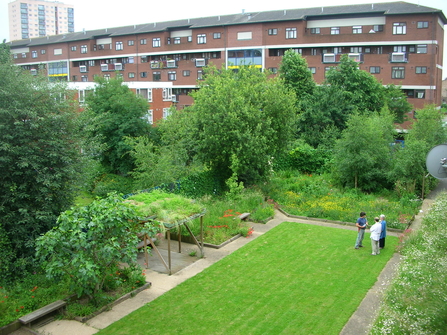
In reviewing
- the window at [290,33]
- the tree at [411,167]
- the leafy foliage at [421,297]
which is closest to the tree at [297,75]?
the window at [290,33]

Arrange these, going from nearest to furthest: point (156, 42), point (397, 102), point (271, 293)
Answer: point (271, 293)
point (397, 102)
point (156, 42)

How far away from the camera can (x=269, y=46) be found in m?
56.6

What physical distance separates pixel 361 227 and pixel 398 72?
39246 mm

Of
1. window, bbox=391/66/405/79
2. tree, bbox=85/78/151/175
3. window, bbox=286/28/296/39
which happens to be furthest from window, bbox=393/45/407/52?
tree, bbox=85/78/151/175

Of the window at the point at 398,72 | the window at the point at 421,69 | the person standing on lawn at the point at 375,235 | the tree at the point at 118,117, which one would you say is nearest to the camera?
the person standing on lawn at the point at 375,235

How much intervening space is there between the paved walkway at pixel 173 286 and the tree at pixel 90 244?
853 millimetres

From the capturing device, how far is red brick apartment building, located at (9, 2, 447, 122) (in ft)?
161

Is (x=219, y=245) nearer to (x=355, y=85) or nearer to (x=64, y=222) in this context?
(x=64, y=222)

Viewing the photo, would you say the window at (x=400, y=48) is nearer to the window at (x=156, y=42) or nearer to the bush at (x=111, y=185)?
the window at (x=156, y=42)

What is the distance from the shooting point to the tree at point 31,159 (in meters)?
13.7

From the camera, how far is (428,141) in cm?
2708

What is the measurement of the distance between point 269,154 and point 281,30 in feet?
111

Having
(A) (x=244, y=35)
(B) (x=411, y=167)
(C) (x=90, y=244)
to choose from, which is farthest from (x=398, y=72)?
(C) (x=90, y=244)

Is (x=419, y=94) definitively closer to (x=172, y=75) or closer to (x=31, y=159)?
(x=172, y=75)
